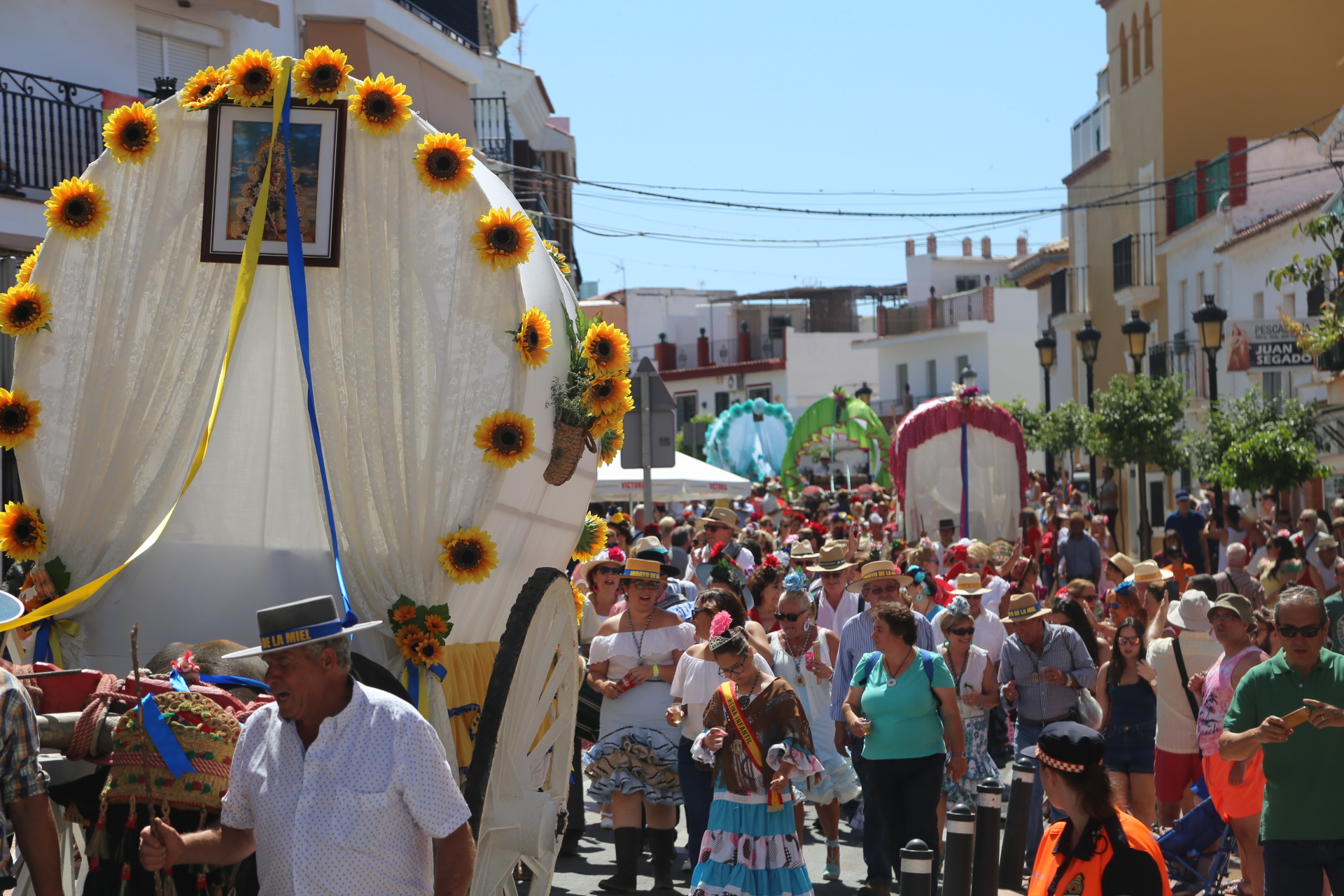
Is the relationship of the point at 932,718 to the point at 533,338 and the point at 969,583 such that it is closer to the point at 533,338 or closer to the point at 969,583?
the point at 533,338

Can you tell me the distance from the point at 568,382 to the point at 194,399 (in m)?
1.78

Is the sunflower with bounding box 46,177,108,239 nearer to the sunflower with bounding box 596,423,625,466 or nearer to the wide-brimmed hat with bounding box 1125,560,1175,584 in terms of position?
the sunflower with bounding box 596,423,625,466

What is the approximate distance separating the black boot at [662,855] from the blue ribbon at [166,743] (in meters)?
4.43

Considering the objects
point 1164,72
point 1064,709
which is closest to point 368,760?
point 1064,709

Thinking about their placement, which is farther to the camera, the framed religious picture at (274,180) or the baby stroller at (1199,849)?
the baby stroller at (1199,849)

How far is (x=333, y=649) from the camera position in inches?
167

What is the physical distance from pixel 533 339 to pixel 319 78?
62.7 inches

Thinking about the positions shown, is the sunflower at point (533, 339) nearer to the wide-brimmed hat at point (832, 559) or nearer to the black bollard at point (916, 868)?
the black bollard at point (916, 868)

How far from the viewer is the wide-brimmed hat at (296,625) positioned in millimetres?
4180

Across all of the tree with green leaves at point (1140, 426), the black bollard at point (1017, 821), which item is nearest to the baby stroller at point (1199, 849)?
the black bollard at point (1017, 821)

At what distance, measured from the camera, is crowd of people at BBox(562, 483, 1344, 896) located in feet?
19.9

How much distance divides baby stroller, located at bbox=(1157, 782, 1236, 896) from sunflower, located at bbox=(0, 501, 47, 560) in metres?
5.85

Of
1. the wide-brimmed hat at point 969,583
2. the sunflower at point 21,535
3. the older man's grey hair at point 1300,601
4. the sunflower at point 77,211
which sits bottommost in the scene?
the wide-brimmed hat at point 969,583

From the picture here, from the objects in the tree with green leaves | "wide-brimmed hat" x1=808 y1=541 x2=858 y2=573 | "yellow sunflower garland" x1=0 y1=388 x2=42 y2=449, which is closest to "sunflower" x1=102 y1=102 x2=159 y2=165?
"yellow sunflower garland" x1=0 y1=388 x2=42 y2=449
